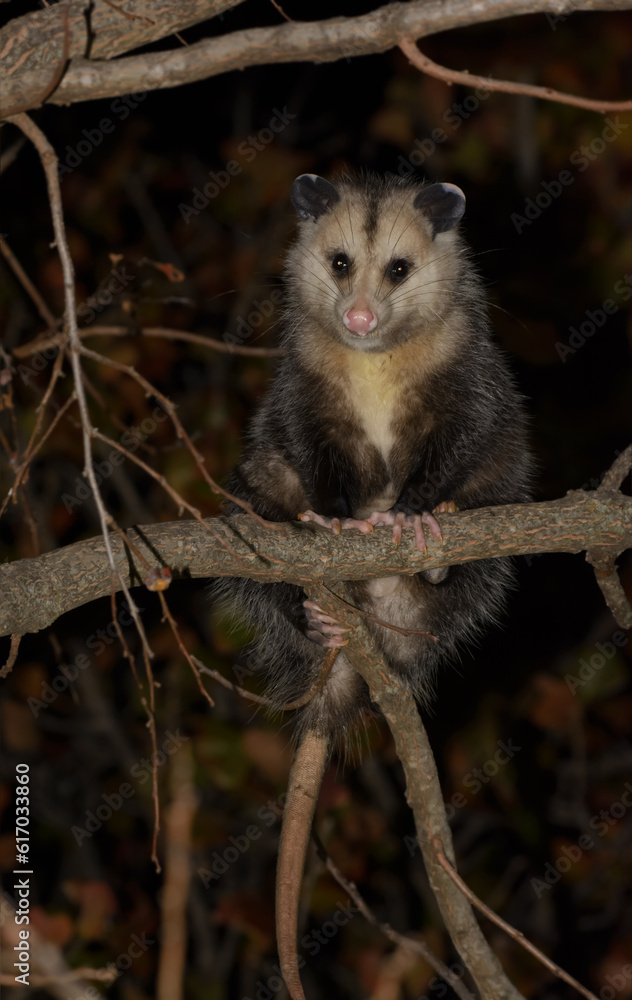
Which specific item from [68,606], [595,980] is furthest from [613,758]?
[68,606]

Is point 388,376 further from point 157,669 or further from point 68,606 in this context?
point 157,669

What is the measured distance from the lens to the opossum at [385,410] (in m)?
2.82

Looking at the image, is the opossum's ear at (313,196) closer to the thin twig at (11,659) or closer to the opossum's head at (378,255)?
the opossum's head at (378,255)

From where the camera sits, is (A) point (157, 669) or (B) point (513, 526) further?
(A) point (157, 669)

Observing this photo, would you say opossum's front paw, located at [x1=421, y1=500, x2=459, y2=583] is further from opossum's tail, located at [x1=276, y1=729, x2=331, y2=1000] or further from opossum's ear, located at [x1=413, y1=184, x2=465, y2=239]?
opossum's ear, located at [x1=413, y1=184, x2=465, y2=239]

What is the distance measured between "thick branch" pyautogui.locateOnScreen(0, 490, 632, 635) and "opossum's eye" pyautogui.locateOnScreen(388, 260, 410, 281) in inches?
32.4

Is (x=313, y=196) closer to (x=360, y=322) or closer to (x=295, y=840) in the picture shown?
(x=360, y=322)

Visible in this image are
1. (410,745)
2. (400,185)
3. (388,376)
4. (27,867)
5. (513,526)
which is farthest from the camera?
(27,867)

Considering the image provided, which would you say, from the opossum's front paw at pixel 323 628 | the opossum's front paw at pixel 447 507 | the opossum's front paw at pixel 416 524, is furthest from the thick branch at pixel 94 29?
the opossum's front paw at pixel 447 507

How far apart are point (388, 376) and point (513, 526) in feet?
2.57

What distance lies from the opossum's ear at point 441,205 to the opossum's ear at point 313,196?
25 centimetres

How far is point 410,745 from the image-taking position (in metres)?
2.45

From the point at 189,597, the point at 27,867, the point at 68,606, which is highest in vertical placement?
the point at 189,597

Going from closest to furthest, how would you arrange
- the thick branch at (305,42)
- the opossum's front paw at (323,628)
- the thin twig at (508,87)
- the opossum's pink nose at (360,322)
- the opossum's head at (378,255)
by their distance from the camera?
1. the thin twig at (508,87)
2. the thick branch at (305,42)
3. the opossum's front paw at (323,628)
4. the opossum's pink nose at (360,322)
5. the opossum's head at (378,255)
